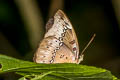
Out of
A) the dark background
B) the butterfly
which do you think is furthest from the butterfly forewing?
the dark background

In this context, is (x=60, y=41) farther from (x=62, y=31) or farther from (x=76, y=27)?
(x=76, y=27)

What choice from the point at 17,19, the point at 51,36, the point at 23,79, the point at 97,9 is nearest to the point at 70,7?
the point at 97,9

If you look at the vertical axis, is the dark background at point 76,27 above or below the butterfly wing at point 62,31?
above

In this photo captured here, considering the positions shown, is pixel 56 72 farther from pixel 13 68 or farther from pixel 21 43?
pixel 21 43

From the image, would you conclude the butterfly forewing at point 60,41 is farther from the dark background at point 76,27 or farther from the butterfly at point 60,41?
the dark background at point 76,27

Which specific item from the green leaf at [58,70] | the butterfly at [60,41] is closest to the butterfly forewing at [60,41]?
the butterfly at [60,41]

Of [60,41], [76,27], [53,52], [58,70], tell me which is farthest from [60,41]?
[76,27]

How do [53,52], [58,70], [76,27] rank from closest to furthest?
[58,70] < [53,52] < [76,27]
